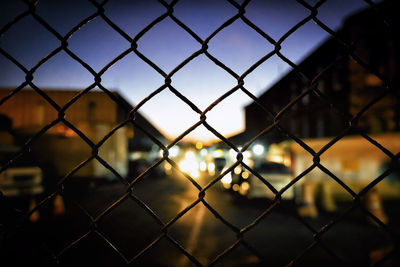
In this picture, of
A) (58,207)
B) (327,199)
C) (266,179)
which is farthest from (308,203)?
(58,207)

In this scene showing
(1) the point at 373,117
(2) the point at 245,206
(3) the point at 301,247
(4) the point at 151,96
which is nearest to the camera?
(4) the point at 151,96

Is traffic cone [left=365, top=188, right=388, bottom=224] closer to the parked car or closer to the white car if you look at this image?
the parked car

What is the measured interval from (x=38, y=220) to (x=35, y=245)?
7.38 metres

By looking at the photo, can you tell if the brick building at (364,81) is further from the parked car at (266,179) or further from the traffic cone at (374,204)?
the traffic cone at (374,204)

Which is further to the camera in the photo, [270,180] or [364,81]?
[364,81]

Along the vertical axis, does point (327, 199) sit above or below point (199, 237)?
below

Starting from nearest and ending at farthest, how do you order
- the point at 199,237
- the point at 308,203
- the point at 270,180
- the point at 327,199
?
1. the point at 199,237
2. the point at 308,203
3. the point at 327,199
4. the point at 270,180

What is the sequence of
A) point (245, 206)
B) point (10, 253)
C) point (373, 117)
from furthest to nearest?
1. point (373, 117)
2. point (245, 206)
3. point (10, 253)

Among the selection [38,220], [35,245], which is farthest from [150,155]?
[35,245]

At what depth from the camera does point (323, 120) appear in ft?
81.0

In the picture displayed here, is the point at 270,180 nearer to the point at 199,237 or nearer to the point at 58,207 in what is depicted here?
the point at 199,237

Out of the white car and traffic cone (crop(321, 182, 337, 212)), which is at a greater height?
the white car

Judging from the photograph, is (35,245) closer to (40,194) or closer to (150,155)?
(40,194)

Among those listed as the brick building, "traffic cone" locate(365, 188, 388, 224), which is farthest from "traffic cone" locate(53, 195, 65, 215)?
"traffic cone" locate(365, 188, 388, 224)
